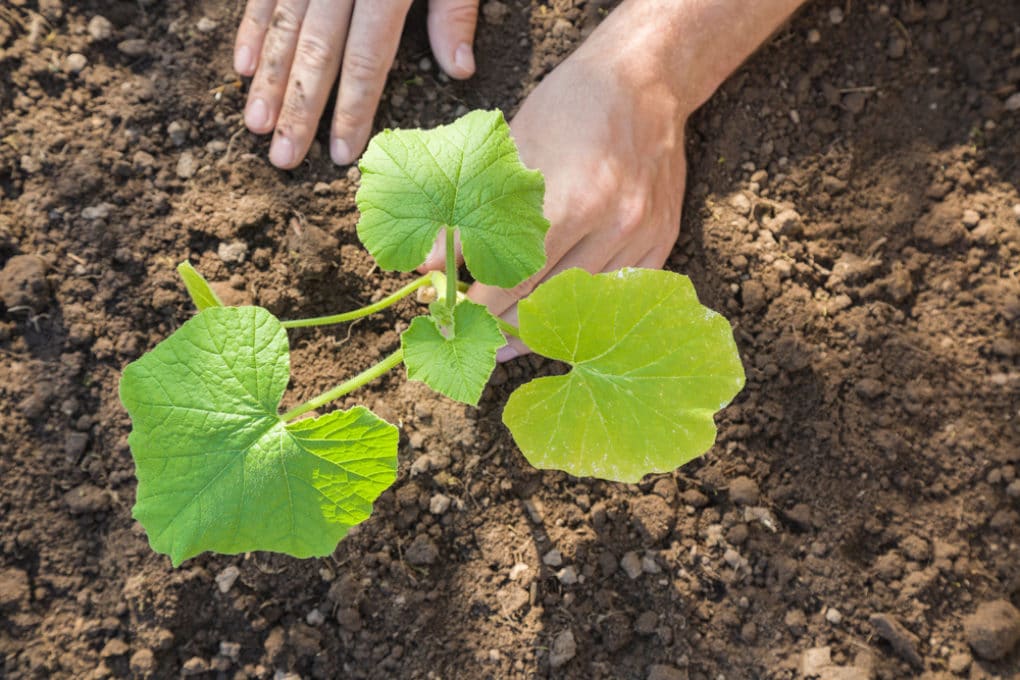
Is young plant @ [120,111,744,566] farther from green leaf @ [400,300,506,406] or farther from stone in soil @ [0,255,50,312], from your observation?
stone in soil @ [0,255,50,312]

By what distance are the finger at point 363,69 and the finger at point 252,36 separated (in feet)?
0.87

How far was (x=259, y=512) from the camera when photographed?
1.46 metres

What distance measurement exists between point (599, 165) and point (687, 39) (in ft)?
1.58

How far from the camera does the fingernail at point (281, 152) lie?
2.20 meters

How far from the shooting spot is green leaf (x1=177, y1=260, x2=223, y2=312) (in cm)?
164

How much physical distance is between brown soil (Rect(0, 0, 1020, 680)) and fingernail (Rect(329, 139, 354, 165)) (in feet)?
0.21

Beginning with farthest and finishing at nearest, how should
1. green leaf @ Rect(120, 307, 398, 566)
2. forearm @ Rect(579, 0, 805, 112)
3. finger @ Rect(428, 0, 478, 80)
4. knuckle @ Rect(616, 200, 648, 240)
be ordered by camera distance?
finger @ Rect(428, 0, 478, 80) < forearm @ Rect(579, 0, 805, 112) < knuckle @ Rect(616, 200, 648, 240) < green leaf @ Rect(120, 307, 398, 566)

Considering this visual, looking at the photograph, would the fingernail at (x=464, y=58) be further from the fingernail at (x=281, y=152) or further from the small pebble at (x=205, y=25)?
the small pebble at (x=205, y=25)

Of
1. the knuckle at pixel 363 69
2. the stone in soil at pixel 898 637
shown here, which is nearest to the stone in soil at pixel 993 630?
the stone in soil at pixel 898 637

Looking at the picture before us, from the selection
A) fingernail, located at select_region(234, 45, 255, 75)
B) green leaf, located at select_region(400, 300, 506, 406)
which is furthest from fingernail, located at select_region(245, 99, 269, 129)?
green leaf, located at select_region(400, 300, 506, 406)

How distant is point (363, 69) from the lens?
2203mm

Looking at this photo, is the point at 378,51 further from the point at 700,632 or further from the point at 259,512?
the point at 700,632

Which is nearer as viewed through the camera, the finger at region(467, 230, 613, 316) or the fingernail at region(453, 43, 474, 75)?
the finger at region(467, 230, 613, 316)

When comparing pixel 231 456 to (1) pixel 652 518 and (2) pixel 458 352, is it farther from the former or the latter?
(1) pixel 652 518
